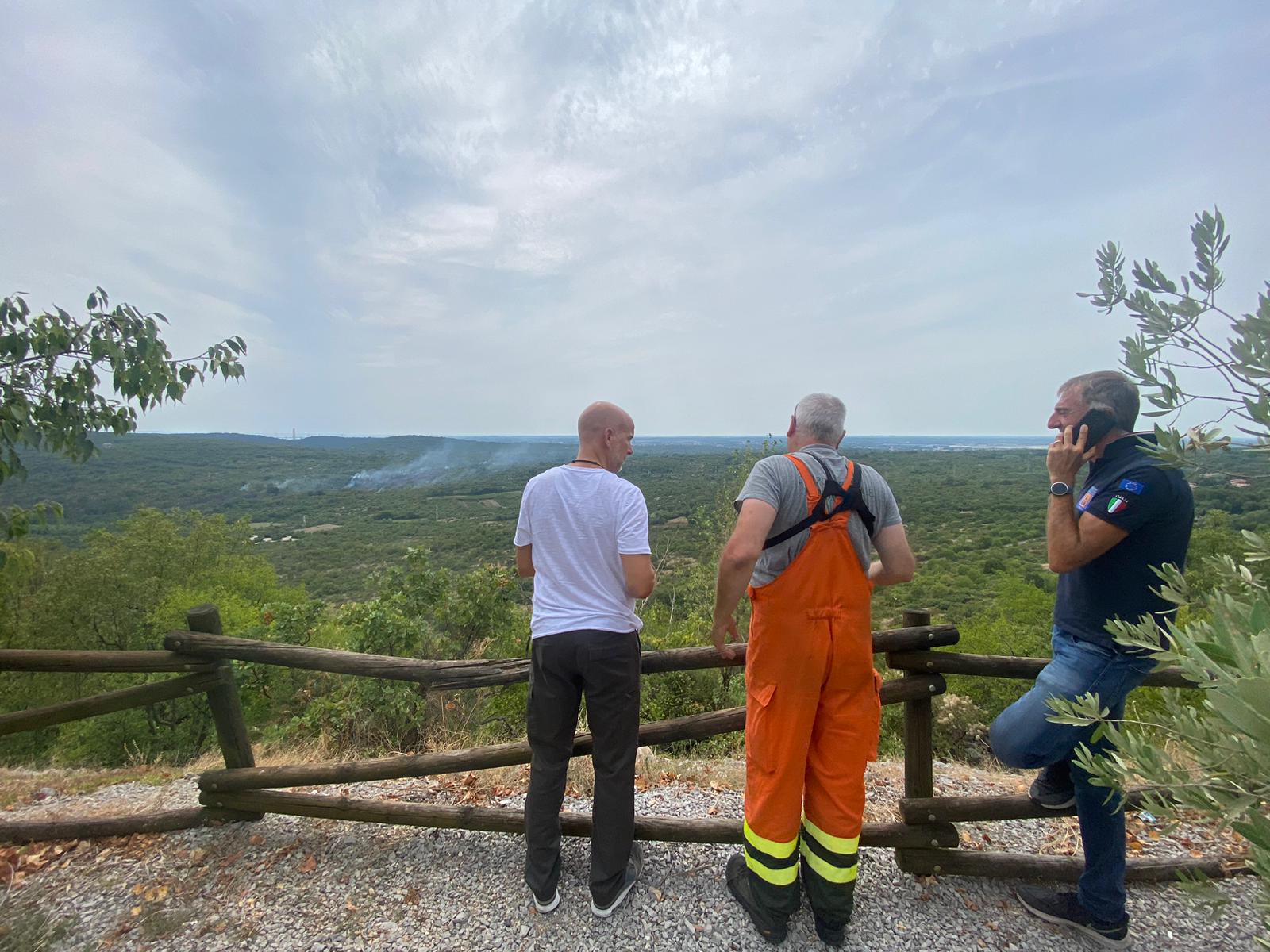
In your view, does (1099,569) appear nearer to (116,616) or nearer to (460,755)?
(460,755)

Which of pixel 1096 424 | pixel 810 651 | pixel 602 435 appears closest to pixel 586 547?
pixel 602 435

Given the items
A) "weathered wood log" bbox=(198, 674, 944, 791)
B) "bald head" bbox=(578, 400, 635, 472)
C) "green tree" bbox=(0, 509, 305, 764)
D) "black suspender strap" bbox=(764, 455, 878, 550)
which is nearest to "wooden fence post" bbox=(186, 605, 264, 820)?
"weathered wood log" bbox=(198, 674, 944, 791)

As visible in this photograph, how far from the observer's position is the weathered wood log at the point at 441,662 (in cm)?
301

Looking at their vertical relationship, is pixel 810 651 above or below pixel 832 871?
above

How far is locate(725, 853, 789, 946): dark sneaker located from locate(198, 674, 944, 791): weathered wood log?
2.09ft

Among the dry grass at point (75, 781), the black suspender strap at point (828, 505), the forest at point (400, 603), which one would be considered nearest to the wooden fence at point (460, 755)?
the black suspender strap at point (828, 505)

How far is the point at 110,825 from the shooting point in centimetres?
345

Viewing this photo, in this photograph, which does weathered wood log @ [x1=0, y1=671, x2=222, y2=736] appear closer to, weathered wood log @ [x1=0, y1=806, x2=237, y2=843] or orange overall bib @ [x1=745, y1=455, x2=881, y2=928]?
weathered wood log @ [x1=0, y1=806, x2=237, y2=843]

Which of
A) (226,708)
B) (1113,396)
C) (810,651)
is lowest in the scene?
(226,708)

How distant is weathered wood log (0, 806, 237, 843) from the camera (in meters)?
3.39

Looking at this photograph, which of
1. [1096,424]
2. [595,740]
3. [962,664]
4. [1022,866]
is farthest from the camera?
[962,664]

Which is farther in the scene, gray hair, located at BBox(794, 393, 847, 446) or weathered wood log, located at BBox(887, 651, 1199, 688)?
weathered wood log, located at BBox(887, 651, 1199, 688)

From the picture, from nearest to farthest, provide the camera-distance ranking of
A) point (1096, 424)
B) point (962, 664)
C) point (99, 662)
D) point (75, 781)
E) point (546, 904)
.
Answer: point (1096, 424), point (546, 904), point (962, 664), point (99, 662), point (75, 781)

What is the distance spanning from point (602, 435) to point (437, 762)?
7.39ft
